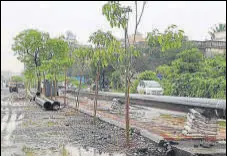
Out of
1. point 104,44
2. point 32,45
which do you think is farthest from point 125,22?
point 32,45

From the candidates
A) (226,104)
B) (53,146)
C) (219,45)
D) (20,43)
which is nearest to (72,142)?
(53,146)

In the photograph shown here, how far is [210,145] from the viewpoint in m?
7.01

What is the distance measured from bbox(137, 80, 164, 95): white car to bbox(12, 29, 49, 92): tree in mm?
8548

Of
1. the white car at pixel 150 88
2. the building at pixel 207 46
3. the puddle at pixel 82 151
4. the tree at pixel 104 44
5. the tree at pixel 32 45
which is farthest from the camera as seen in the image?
the building at pixel 207 46

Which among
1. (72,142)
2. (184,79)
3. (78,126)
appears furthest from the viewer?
(184,79)

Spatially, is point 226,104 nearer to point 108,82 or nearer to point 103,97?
point 103,97

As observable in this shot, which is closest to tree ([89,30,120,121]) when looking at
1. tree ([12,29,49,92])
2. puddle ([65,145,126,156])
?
puddle ([65,145,126,156])

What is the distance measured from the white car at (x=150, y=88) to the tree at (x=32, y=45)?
855cm

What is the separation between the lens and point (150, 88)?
84.9 feet

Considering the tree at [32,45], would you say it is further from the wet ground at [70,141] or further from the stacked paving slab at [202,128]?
the stacked paving slab at [202,128]

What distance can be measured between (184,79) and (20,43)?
12.0m

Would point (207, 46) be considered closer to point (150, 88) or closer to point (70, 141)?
point (150, 88)

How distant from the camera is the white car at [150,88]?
1001 inches

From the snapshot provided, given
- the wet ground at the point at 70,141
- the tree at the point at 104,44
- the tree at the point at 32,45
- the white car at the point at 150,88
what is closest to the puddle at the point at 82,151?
the wet ground at the point at 70,141
